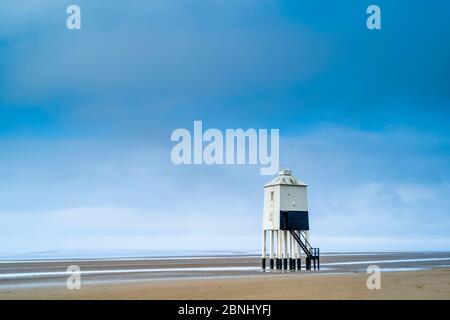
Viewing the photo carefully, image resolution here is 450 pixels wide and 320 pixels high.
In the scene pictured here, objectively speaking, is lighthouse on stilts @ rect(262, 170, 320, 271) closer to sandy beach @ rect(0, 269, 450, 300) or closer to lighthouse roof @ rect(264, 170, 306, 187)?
lighthouse roof @ rect(264, 170, 306, 187)

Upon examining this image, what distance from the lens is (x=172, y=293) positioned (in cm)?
2364

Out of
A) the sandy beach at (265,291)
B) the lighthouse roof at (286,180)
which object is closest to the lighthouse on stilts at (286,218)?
the lighthouse roof at (286,180)

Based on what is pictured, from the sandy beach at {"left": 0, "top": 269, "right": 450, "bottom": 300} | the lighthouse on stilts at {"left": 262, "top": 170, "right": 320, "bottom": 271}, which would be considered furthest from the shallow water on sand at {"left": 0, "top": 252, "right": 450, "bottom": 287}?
the sandy beach at {"left": 0, "top": 269, "right": 450, "bottom": 300}

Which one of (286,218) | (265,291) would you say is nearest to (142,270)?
(286,218)

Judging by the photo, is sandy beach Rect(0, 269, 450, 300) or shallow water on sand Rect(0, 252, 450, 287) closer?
sandy beach Rect(0, 269, 450, 300)

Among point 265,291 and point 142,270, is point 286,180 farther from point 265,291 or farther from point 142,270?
point 265,291

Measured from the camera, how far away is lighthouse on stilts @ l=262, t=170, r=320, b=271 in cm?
3972

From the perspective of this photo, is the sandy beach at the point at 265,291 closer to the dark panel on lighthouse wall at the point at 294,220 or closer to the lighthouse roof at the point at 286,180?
the dark panel on lighthouse wall at the point at 294,220

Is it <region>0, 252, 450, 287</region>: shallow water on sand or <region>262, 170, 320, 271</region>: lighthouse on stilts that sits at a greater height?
<region>262, 170, 320, 271</region>: lighthouse on stilts

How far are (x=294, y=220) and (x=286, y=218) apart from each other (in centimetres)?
66

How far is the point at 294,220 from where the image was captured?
1572 inches

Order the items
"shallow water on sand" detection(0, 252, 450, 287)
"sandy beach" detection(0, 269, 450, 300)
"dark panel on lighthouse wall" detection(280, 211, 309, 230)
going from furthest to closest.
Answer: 1. "dark panel on lighthouse wall" detection(280, 211, 309, 230)
2. "shallow water on sand" detection(0, 252, 450, 287)
3. "sandy beach" detection(0, 269, 450, 300)
